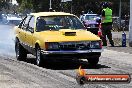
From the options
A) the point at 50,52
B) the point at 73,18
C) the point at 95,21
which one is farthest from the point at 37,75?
the point at 95,21

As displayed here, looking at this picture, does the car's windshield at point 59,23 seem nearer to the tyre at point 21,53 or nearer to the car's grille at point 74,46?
the car's grille at point 74,46

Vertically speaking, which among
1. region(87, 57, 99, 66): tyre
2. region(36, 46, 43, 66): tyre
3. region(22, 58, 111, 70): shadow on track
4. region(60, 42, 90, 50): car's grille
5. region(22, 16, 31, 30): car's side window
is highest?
region(22, 16, 31, 30): car's side window

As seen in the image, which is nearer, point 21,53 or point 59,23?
point 59,23

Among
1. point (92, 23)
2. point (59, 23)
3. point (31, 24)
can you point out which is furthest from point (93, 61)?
point (92, 23)

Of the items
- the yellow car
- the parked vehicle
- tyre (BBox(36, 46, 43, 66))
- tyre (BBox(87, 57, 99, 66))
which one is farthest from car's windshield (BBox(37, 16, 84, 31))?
the parked vehicle

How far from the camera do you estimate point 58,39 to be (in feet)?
34.2

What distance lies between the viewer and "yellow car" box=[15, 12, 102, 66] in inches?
408

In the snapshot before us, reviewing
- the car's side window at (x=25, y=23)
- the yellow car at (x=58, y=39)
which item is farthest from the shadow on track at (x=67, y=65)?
the car's side window at (x=25, y=23)

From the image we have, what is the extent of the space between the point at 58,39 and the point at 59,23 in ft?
4.34

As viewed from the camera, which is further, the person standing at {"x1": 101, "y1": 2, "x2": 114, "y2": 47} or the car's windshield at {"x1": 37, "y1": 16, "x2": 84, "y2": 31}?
the person standing at {"x1": 101, "y1": 2, "x2": 114, "y2": 47}

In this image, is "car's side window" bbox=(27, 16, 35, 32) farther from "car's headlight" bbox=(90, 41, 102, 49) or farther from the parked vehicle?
the parked vehicle

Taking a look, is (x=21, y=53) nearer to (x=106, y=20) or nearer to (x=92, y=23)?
(x=106, y=20)

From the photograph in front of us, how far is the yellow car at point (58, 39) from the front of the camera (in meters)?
10.4

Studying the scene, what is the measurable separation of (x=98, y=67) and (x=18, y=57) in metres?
3.28
